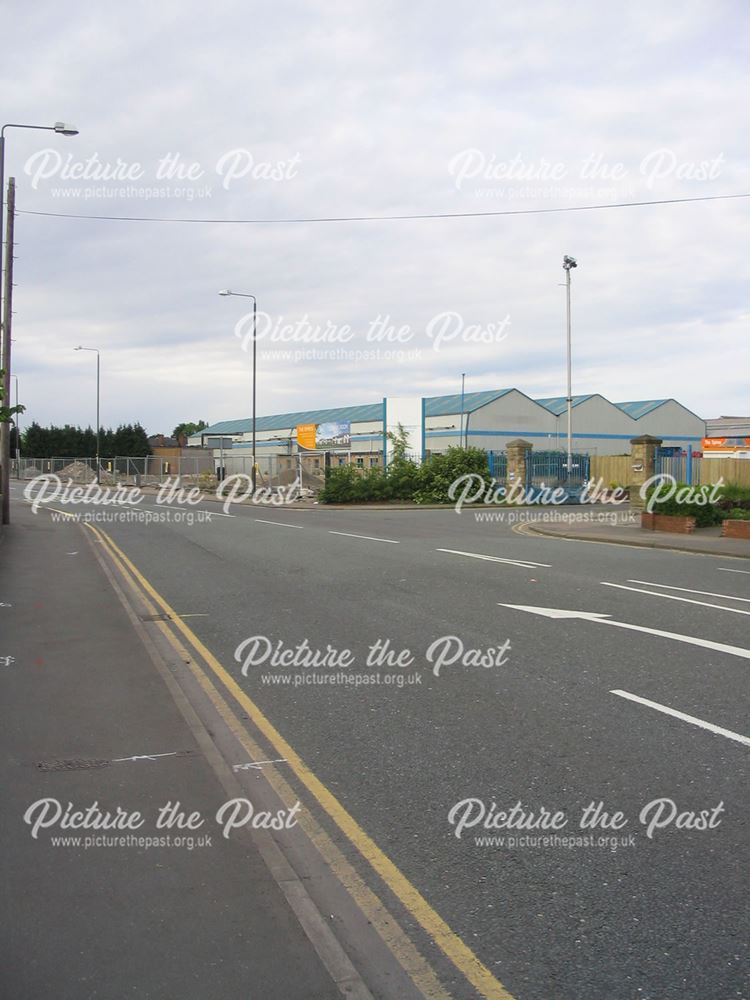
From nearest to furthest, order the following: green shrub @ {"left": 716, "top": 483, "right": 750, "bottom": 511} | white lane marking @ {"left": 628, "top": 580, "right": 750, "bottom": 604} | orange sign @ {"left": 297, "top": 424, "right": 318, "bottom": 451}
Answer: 1. white lane marking @ {"left": 628, "top": 580, "right": 750, "bottom": 604}
2. green shrub @ {"left": 716, "top": 483, "right": 750, "bottom": 511}
3. orange sign @ {"left": 297, "top": 424, "right": 318, "bottom": 451}

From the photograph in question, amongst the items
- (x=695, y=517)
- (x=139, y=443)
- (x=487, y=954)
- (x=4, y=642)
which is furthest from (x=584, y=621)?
(x=139, y=443)

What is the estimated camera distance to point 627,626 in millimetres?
10031

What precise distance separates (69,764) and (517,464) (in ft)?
121

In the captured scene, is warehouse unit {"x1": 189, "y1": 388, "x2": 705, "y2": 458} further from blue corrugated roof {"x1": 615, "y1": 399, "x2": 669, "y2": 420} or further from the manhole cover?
the manhole cover

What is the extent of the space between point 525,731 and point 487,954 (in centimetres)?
282

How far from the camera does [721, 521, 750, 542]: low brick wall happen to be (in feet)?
70.7

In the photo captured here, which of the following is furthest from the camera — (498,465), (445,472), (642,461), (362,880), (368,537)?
(498,465)

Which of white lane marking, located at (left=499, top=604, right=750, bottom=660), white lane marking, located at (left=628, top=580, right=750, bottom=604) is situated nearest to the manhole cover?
white lane marking, located at (left=499, top=604, right=750, bottom=660)

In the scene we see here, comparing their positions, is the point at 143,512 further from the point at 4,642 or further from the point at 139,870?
the point at 139,870

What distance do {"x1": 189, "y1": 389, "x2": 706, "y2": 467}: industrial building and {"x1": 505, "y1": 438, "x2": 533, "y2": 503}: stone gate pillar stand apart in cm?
1572

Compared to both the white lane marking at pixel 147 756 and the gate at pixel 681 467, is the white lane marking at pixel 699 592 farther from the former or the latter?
the gate at pixel 681 467

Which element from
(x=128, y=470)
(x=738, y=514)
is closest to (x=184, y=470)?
(x=128, y=470)

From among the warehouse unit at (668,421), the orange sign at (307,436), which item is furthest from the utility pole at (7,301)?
the warehouse unit at (668,421)

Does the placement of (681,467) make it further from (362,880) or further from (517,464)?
(362,880)
